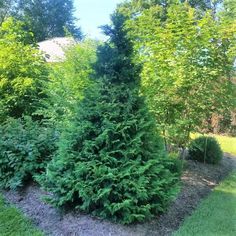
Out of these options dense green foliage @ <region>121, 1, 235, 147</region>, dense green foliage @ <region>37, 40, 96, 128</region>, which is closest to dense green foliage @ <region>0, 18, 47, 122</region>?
dense green foliage @ <region>37, 40, 96, 128</region>

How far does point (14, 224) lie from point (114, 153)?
1494 millimetres

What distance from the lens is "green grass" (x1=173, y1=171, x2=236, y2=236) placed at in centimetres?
385

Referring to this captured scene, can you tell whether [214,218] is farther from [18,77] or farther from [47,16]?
[47,16]

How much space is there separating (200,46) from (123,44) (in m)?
2.42

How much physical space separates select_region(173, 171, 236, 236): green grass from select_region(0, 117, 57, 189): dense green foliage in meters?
2.29

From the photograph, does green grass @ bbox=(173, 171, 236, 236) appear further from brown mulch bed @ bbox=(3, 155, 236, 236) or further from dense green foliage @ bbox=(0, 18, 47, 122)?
dense green foliage @ bbox=(0, 18, 47, 122)

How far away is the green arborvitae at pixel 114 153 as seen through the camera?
3551mm

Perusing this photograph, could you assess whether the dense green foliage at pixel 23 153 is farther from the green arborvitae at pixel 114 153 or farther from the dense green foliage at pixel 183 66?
the dense green foliage at pixel 183 66

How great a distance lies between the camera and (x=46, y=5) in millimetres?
27438

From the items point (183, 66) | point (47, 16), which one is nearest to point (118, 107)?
point (183, 66)

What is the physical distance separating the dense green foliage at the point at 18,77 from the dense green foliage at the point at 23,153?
6.62ft

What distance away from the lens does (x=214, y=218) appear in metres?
4.36

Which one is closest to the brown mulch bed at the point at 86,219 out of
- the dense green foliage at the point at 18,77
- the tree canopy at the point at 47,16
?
the dense green foliage at the point at 18,77

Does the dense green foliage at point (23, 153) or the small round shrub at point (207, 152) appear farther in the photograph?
the small round shrub at point (207, 152)
